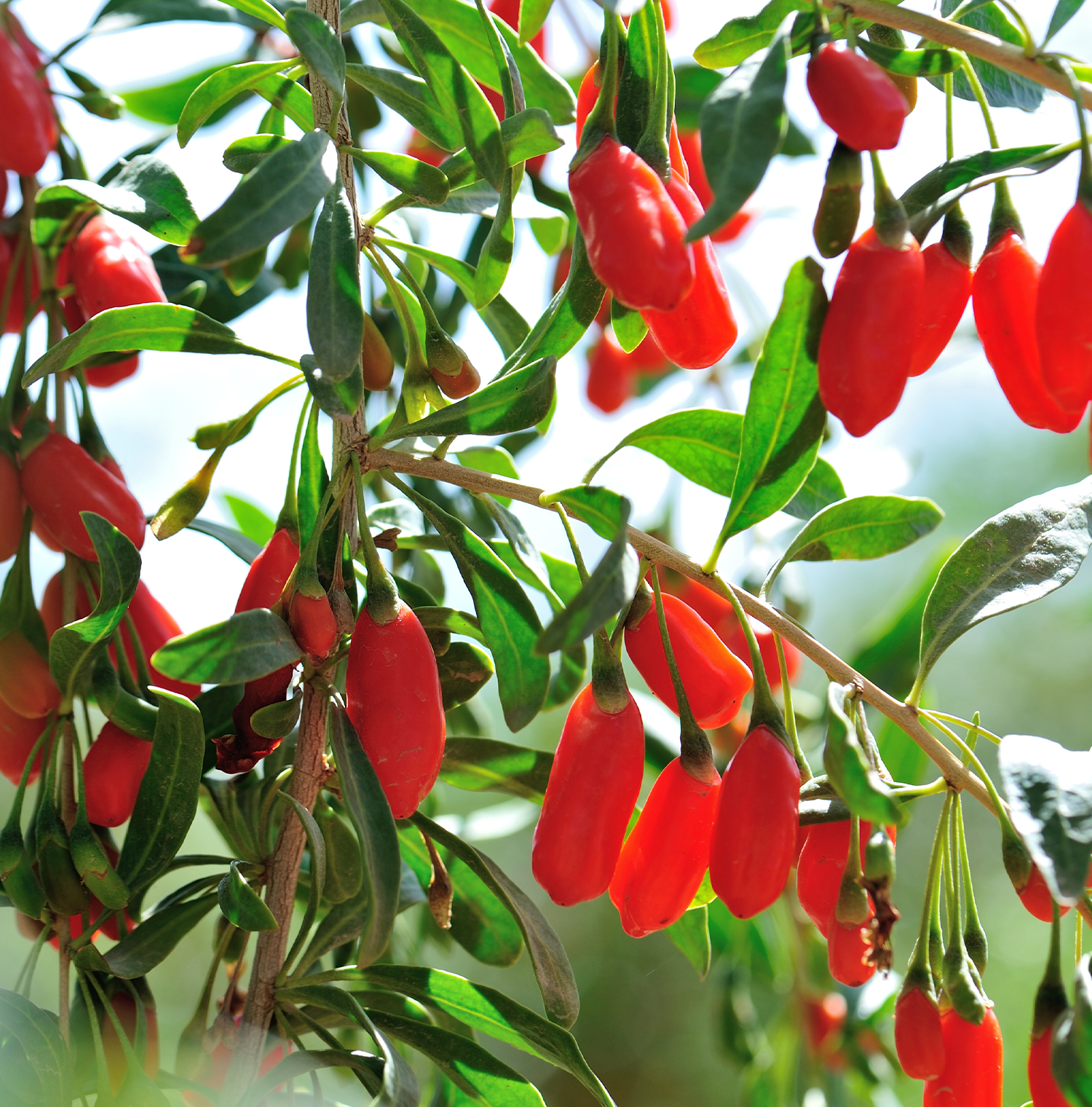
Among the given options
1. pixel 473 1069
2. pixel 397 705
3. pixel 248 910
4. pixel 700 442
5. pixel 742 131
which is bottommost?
pixel 473 1069

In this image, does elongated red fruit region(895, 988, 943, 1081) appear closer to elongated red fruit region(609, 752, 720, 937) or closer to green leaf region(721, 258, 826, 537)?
elongated red fruit region(609, 752, 720, 937)

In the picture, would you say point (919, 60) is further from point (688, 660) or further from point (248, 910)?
point (248, 910)

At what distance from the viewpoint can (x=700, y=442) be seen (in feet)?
1.82

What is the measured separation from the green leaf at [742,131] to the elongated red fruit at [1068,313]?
4.3 inches

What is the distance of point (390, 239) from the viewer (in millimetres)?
579

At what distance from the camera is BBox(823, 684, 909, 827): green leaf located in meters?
0.35

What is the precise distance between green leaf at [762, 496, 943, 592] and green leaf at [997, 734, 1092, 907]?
0.38ft

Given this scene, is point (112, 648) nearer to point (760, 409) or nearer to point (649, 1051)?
point (760, 409)

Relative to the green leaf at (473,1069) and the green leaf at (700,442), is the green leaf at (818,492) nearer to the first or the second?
the green leaf at (700,442)

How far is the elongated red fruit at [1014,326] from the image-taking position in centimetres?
41

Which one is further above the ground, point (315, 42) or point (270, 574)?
point (315, 42)

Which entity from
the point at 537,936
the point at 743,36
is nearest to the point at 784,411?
the point at 743,36

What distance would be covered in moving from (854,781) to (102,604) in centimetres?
34

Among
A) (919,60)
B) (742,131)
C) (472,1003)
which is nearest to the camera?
(742,131)
